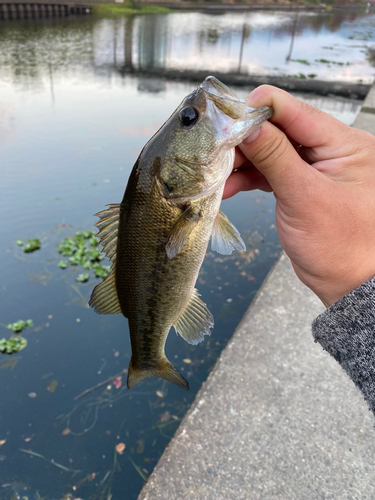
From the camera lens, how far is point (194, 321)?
1.90 meters

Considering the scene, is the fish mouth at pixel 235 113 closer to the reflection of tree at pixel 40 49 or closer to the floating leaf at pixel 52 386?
the floating leaf at pixel 52 386

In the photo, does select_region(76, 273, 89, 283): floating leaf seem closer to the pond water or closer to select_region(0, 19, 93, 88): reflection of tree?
the pond water

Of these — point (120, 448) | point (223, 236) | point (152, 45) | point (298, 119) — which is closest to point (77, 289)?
point (120, 448)

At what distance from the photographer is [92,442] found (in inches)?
119

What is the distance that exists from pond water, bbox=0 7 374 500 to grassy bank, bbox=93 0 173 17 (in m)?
20.0

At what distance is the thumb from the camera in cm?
155

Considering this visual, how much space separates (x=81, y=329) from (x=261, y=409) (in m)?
2.13

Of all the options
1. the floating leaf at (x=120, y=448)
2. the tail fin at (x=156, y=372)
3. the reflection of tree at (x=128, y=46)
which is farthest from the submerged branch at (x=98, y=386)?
the reflection of tree at (x=128, y=46)

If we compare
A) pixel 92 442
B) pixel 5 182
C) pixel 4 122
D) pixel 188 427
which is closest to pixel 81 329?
pixel 92 442

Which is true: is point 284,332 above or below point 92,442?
above

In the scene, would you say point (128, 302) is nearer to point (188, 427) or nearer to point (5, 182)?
point (188, 427)

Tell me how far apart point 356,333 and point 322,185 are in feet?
2.24

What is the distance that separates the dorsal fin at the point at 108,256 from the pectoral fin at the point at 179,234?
0.31 m

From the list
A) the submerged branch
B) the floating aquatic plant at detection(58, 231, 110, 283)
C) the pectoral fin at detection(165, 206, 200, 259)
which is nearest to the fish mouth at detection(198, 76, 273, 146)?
the pectoral fin at detection(165, 206, 200, 259)
